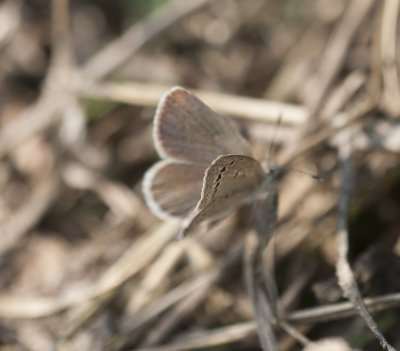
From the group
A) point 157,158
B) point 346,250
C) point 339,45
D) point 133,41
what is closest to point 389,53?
point 339,45

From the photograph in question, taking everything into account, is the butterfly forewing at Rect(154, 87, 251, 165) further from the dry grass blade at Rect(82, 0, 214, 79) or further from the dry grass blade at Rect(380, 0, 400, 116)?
the dry grass blade at Rect(82, 0, 214, 79)

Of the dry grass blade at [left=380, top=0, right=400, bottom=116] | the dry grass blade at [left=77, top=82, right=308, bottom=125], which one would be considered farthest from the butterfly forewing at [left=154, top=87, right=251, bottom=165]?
the dry grass blade at [left=380, top=0, right=400, bottom=116]

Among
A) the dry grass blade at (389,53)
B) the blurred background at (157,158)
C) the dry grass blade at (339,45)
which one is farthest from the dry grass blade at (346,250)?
the dry grass blade at (339,45)

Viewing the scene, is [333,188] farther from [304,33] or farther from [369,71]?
[304,33]

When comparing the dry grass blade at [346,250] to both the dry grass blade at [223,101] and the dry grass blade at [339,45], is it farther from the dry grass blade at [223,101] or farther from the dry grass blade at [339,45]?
the dry grass blade at [339,45]

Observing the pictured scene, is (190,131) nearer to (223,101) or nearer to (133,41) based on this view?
(223,101)

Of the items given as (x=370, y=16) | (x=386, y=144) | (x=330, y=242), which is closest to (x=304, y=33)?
(x=370, y=16)

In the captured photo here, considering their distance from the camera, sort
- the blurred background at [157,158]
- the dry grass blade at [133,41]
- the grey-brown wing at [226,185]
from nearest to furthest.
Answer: the grey-brown wing at [226,185], the blurred background at [157,158], the dry grass blade at [133,41]

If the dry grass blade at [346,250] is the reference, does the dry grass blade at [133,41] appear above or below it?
above
